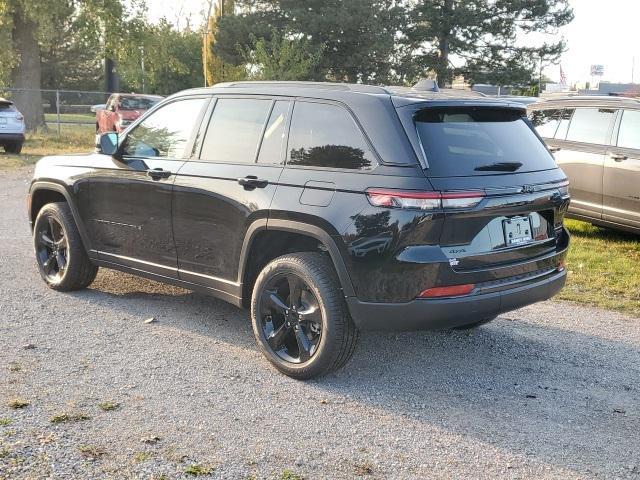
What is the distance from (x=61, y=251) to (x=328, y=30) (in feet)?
97.4

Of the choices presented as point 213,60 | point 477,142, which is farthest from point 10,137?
point 477,142

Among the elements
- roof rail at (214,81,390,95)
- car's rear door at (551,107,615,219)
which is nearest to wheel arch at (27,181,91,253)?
roof rail at (214,81,390,95)

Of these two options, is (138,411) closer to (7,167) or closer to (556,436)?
(556,436)

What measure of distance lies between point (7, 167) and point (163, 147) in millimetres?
13488

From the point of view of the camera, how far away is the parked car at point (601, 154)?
27.9 feet

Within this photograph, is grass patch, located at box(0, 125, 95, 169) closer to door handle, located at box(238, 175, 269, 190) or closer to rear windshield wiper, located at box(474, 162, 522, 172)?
door handle, located at box(238, 175, 269, 190)

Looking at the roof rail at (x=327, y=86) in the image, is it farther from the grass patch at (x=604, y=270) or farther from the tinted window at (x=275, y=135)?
the grass patch at (x=604, y=270)

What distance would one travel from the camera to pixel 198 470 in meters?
3.32

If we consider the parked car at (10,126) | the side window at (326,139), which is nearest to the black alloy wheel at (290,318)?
the side window at (326,139)

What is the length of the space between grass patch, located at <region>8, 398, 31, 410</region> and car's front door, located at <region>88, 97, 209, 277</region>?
154cm

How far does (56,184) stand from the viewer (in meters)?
6.20

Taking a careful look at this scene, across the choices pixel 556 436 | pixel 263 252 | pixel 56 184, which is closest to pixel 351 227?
pixel 263 252

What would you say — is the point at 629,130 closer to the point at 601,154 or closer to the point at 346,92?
the point at 601,154

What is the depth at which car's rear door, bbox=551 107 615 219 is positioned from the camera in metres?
8.88
